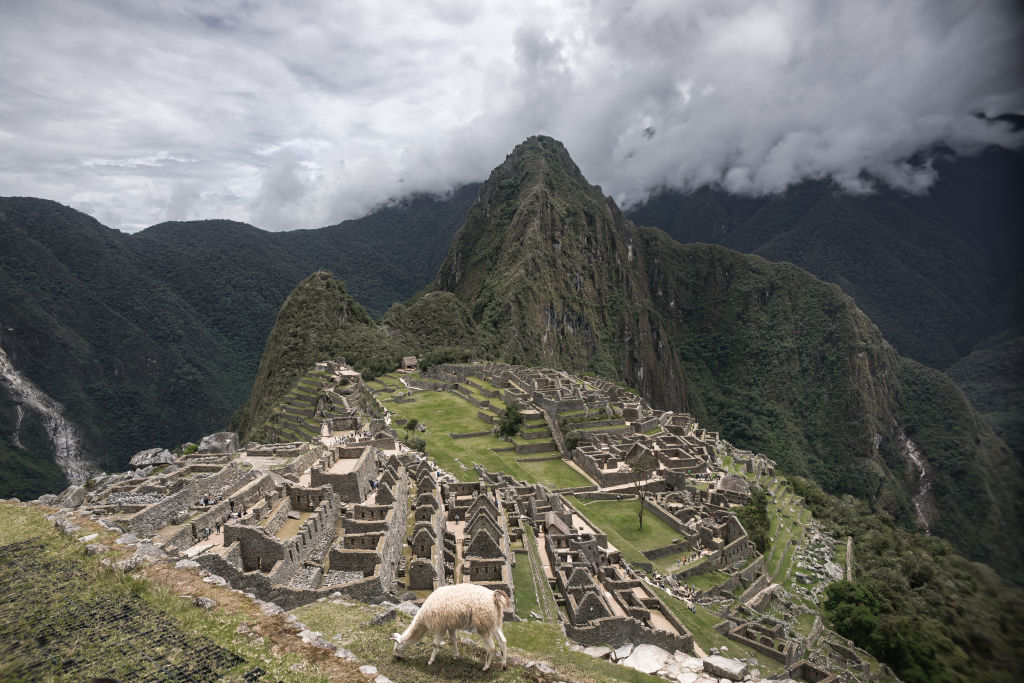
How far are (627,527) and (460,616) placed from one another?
95.1ft

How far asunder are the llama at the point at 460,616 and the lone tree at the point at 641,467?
33065mm

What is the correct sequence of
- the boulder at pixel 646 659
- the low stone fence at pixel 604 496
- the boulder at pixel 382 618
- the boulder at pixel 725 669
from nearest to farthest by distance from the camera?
the boulder at pixel 382 618
the boulder at pixel 646 659
the boulder at pixel 725 669
the low stone fence at pixel 604 496

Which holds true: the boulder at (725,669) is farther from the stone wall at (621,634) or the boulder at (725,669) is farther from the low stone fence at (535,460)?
the low stone fence at (535,460)

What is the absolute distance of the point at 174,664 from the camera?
8.47 m

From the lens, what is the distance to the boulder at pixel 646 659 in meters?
14.3

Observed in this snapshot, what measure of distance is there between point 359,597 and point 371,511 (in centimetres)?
516

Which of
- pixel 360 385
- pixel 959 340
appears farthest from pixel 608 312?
pixel 360 385

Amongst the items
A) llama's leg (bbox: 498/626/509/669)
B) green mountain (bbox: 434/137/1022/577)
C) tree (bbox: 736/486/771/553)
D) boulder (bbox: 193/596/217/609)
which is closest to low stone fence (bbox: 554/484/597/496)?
tree (bbox: 736/486/771/553)

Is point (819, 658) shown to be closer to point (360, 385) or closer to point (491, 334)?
point (360, 385)

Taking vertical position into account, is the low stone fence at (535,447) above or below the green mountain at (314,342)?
below

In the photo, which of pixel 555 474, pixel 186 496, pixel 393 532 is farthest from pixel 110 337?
pixel 393 532

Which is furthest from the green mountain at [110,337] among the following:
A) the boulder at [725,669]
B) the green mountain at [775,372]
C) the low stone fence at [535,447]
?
the boulder at [725,669]

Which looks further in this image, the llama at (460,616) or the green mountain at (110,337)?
the green mountain at (110,337)

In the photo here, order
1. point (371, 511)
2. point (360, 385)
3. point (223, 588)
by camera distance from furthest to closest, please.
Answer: point (360, 385) → point (371, 511) → point (223, 588)
